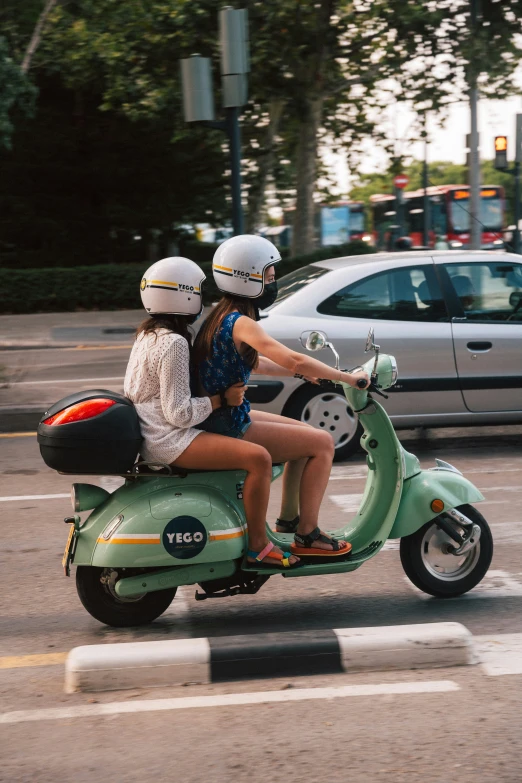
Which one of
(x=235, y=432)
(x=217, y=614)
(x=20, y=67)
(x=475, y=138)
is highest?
(x=20, y=67)

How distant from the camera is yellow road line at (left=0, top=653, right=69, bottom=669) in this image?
4.33 metres

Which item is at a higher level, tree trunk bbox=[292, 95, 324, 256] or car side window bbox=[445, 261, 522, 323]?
tree trunk bbox=[292, 95, 324, 256]

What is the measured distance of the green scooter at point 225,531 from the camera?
175 inches

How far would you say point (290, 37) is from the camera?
20078mm

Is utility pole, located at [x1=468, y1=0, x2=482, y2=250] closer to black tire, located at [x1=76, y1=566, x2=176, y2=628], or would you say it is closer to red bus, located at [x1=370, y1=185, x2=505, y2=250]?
red bus, located at [x1=370, y1=185, x2=505, y2=250]

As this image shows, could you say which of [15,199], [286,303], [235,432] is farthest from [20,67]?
[235,432]

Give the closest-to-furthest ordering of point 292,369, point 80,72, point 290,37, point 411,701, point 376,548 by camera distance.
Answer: point 411,701
point 292,369
point 376,548
point 290,37
point 80,72

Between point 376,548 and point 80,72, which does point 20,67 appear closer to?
point 80,72

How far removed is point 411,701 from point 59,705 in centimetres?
118

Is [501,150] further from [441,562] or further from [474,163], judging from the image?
[441,562]

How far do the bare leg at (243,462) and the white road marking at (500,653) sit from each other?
96 centimetres

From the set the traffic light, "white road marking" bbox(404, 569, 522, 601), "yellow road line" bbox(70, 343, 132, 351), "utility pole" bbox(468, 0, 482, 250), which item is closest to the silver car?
"white road marking" bbox(404, 569, 522, 601)

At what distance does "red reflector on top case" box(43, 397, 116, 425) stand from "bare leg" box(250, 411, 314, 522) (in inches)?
28.0

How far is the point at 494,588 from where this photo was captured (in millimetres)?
5141
